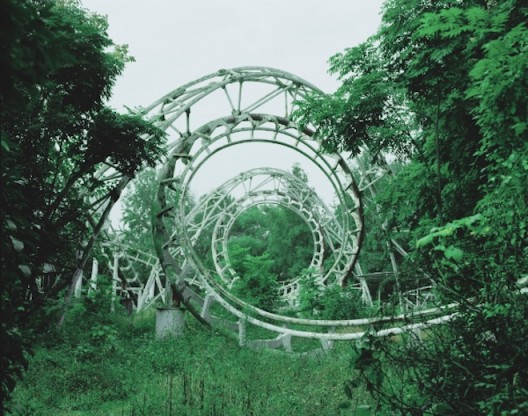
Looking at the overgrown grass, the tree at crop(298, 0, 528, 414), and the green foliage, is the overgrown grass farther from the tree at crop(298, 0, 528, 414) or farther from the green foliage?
the green foliage

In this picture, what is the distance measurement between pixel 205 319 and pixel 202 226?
40.2ft

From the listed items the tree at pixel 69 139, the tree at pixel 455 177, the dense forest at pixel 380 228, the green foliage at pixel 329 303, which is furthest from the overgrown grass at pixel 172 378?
the green foliage at pixel 329 303

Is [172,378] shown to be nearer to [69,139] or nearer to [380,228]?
[380,228]

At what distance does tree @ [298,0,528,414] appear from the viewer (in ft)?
11.5

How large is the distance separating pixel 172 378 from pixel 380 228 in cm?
460

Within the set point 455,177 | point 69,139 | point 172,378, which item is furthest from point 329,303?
point 69,139

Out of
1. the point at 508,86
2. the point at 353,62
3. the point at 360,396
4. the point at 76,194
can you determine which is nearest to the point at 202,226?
the point at 76,194

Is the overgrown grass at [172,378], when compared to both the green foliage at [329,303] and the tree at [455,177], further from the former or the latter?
the green foliage at [329,303]

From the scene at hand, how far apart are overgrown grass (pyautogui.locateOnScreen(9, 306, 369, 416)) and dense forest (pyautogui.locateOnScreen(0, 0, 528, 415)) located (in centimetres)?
4

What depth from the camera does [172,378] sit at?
7297 millimetres

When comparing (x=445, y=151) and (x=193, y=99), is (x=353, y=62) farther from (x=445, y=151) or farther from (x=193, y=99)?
(x=193, y=99)

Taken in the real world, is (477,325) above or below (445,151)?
below

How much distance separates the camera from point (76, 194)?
36.9 ft

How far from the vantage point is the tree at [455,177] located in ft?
11.5
